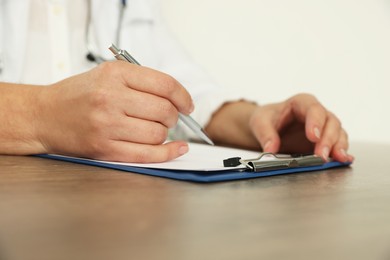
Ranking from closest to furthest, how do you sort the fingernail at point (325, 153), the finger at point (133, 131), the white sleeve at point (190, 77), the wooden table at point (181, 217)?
the wooden table at point (181, 217) < the finger at point (133, 131) < the fingernail at point (325, 153) < the white sleeve at point (190, 77)

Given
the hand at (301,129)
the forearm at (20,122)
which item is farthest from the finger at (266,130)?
the forearm at (20,122)

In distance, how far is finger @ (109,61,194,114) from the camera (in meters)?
0.53

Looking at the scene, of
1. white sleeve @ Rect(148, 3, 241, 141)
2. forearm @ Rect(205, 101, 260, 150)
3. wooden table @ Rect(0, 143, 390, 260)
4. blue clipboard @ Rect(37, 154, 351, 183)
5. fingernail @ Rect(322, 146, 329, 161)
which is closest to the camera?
wooden table @ Rect(0, 143, 390, 260)

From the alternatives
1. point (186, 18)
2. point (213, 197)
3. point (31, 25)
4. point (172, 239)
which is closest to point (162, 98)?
point (213, 197)

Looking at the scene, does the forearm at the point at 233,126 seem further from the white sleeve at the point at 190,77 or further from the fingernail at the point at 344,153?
the fingernail at the point at 344,153

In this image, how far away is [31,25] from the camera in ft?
3.34

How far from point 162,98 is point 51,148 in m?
0.15

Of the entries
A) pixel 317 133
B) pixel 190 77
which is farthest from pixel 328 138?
pixel 190 77

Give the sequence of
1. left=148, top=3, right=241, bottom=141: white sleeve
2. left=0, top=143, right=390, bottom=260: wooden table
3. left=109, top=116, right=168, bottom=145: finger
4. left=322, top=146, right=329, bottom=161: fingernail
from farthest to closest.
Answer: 1. left=148, top=3, right=241, bottom=141: white sleeve
2. left=322, top=146, right=329, bottom=161: fingernail
3. left=109, top=116, right=168, bottom=145: finger
4. left=0, top=143, right=390, bottom=260: wooden table

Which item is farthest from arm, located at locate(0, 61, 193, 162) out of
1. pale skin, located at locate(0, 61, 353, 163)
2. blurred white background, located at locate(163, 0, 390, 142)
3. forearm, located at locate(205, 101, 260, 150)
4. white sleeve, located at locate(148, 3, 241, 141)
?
blurred white background, located at locate(163, 0, 390, 142)

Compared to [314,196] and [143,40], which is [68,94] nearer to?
[314,196]

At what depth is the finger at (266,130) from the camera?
73cm

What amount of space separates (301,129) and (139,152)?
1.24 feet

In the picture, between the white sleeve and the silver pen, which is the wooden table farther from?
the white sleeve
